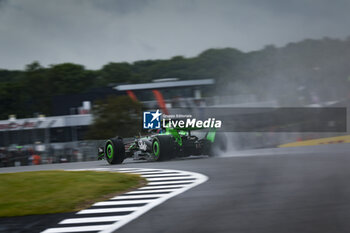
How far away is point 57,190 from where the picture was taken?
34.4 feet

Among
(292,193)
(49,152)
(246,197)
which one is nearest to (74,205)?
(246,197)

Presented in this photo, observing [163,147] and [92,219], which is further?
[163,147]

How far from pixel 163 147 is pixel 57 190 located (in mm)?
7806

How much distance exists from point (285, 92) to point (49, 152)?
62.9 ft

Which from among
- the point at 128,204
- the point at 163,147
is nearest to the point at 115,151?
the point at 163,147

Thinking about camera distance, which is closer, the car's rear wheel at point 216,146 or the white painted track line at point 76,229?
the white painted track line at point 76,229

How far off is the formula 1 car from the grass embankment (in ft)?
16.5

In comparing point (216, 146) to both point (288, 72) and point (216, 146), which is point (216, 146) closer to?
point (216, 146)

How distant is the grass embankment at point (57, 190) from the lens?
882 cm

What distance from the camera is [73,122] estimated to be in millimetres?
49938

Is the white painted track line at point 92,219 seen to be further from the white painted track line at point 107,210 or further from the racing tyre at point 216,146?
the racing tyre at point 216,146

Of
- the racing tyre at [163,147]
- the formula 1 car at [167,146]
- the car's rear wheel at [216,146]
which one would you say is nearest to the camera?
the racing tyre at [163,147]

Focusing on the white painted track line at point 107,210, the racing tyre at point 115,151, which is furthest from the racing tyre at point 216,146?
the white painted track line at point 107,210

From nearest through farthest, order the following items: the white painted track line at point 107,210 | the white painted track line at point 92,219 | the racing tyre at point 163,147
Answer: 1. the white painted track line at point 92,219
2. the white painted track line at point 107,210
3. the racing tyre at point 163,147
